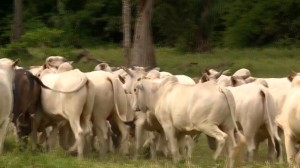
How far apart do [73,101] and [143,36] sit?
42.9ft

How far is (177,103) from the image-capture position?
13.9 m

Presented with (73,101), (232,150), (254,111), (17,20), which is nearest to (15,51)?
(17,20)

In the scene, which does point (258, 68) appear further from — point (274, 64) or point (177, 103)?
point (177, 103)

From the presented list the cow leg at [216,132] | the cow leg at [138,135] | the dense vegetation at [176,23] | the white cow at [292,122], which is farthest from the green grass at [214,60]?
the white cow at [292,122]

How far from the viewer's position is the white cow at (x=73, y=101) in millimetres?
13961

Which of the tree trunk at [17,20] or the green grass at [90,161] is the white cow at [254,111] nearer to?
the green grass at [90,161]

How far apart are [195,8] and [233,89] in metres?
20.9

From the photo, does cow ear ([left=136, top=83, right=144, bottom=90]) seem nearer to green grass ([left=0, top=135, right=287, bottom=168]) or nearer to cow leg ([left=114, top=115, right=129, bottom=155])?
cow leg ([left=114, top=115, right=129, bottom=155])

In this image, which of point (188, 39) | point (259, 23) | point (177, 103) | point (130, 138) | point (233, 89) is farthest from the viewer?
point (259, 23)

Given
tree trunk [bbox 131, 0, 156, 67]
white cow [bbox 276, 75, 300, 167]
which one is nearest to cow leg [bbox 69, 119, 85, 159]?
white cow [bbox 276, 75, 300, 167]

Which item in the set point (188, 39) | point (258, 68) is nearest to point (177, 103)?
point (258, 68)

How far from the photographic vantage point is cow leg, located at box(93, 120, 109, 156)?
1473 cm

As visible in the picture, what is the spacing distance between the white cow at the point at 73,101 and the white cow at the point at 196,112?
1.16 metres

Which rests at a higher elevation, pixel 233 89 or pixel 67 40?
pixel 233 89
